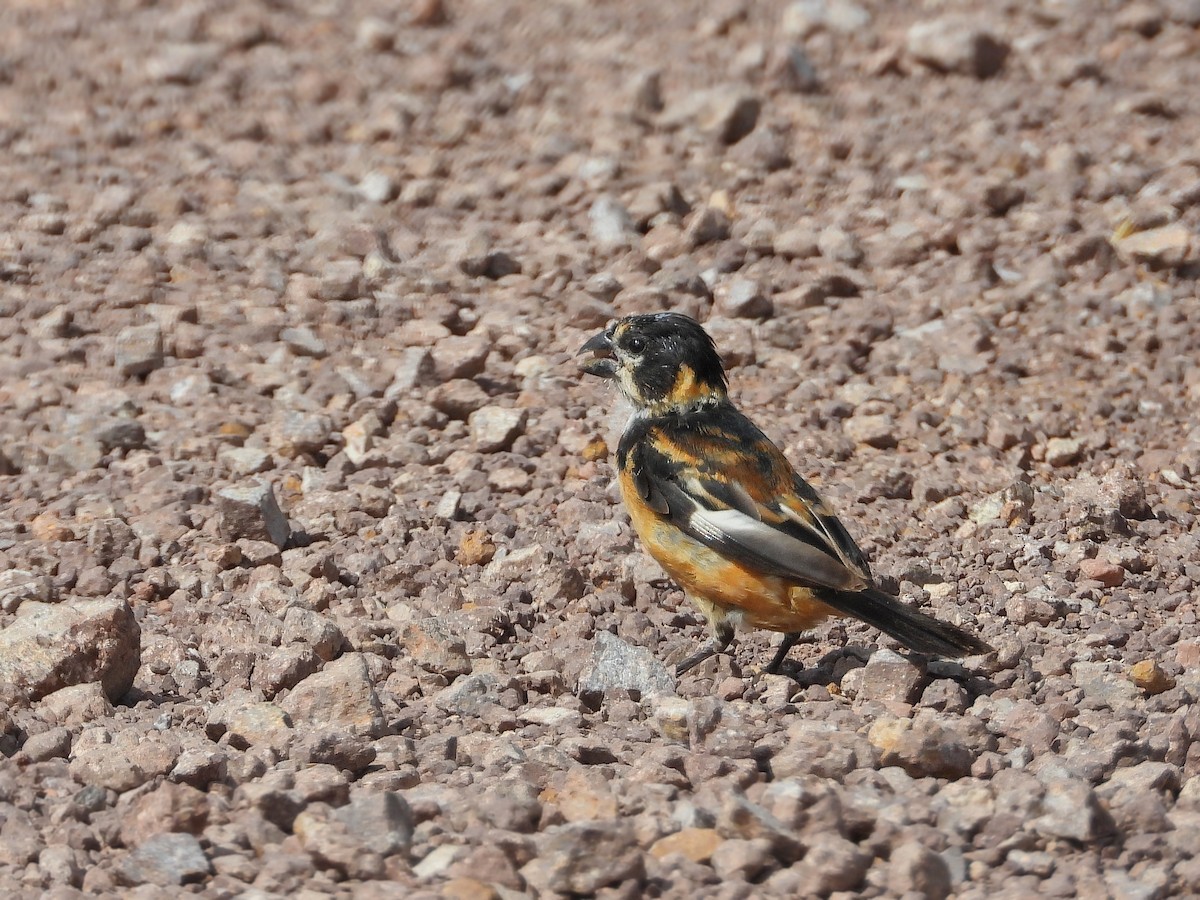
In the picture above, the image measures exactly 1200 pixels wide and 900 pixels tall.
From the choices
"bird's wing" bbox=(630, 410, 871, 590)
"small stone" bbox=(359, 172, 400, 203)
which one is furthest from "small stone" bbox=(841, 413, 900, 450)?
"small stone" bbox=(359, 172, 400, 203)

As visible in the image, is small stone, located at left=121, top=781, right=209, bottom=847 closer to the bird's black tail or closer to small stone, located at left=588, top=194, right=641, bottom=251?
the bird's black tail

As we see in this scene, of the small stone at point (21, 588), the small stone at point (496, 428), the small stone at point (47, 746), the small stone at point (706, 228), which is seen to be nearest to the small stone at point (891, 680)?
the small stone at point (496, 428)

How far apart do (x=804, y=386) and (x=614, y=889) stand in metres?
3.75

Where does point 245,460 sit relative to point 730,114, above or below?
below

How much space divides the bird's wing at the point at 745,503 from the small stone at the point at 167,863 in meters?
2.23

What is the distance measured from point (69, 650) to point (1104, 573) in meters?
3.71

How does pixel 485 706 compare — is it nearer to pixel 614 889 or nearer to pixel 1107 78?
pixel 614 889

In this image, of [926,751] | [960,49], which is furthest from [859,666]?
[960,49]

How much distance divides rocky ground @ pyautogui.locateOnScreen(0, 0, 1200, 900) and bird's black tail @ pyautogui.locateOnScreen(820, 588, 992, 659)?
0.57 feet

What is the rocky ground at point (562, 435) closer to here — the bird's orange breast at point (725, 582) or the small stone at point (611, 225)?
the small stone at point (611, 225)

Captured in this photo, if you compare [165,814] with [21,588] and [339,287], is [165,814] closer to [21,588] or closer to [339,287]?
[21,588]

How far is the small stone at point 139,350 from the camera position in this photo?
7.60m

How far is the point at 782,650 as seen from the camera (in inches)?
237

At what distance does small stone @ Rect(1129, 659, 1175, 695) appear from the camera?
18.0 ft
